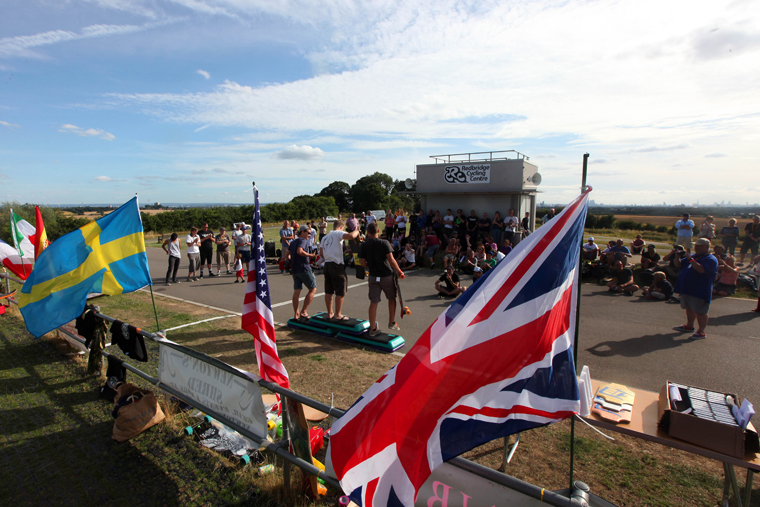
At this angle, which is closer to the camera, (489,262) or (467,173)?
(489,262)

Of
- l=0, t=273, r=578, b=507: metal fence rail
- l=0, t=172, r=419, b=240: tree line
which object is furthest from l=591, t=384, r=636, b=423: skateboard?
l=0, t=172, r=419, b=240: tree line

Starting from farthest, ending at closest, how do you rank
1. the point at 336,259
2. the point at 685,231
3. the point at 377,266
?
the point at 685,231
the point at 336,259
the point at 377,266

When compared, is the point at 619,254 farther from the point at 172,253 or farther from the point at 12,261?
the point at 12,261

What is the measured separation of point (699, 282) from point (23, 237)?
15.7m

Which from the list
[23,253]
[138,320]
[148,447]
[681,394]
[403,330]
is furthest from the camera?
[23,253]

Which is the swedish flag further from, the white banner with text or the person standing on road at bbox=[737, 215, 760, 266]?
the person standing on road at bbox=[737, 215, 760, 266]

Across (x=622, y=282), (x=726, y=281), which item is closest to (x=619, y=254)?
(x=622, y=282)

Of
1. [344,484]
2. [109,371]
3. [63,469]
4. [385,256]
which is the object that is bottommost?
[63,469]

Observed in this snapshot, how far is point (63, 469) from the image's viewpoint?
12.7 ft

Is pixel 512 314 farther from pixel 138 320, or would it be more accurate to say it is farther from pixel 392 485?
pixel 138 320

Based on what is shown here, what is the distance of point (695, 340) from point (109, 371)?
9.82m

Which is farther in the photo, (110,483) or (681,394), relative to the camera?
(110,483)

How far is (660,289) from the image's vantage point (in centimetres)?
1041

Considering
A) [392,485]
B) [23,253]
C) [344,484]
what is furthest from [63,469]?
[23,253]
